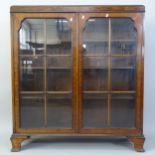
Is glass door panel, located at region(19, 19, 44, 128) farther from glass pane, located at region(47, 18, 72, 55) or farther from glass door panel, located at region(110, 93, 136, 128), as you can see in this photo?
glass door panel, located at region(110, 93, 136, 128)

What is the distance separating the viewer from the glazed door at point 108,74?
2.83m

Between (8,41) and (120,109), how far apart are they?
1.63 m

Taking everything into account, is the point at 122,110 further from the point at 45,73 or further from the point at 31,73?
the point at 31,73

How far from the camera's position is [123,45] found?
9.33 ft

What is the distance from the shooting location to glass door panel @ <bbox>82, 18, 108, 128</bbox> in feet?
9.33

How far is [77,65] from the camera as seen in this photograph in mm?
2816

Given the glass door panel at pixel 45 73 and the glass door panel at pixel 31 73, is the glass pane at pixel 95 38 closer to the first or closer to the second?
the glass door panel at pixel 45 73

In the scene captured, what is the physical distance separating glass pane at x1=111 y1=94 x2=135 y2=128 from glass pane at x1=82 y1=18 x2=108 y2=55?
0.51 m

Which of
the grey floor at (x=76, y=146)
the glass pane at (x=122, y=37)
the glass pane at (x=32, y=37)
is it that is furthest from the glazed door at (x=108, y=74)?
the glass pane at (x=32, y=37)

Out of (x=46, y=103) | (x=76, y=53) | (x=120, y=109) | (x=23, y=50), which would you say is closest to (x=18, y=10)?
(x=23, y=50)

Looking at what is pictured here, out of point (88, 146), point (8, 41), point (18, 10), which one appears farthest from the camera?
point (8, 41)

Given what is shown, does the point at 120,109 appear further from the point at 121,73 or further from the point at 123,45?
the point at 123,45

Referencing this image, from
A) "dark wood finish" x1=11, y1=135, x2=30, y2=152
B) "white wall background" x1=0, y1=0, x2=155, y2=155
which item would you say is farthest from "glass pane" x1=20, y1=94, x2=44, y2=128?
"white wall background" x1=0, y1=0, x2=155, y2=155
